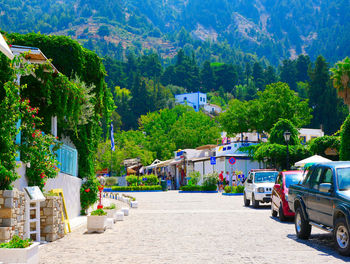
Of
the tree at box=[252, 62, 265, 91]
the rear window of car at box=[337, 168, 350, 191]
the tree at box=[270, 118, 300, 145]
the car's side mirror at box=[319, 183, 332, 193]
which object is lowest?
the car's side mirror at box=[319, 183, 332, 193]

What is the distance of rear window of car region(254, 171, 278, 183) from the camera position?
23.6 meters

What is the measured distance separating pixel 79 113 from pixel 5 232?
28.4 feet

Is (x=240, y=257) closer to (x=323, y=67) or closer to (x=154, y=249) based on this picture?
(x=154, y=249)

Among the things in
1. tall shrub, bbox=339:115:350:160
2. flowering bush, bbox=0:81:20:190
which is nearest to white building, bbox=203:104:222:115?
tall shrub, bbox=339:115:350:160

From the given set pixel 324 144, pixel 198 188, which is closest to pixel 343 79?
pixel 324 144

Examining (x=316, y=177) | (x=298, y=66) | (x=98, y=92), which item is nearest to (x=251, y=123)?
(x=98, y=92)

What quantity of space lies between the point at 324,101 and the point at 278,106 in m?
46.9

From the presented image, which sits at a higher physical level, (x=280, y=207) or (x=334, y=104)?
(x=334, y=104)

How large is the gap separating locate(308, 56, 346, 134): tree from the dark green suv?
317 feet

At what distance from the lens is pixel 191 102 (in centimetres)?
16138

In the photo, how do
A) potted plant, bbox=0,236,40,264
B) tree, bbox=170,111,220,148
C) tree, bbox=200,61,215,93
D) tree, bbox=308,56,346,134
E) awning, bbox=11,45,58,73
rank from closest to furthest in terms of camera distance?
potted plant, bbox=0,236,40,264 → awning, bbox=11,45,58,73 → tree, bbox=170,111,220,148 → tree, bbox=308,56,346,134 → tree, bbox=200,61,215,93

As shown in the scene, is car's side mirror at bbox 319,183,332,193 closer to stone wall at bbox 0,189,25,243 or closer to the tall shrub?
stone wall at bbox 0,189,25,243

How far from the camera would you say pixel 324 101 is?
105188 mm

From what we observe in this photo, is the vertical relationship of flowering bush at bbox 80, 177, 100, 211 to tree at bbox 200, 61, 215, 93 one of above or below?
below
